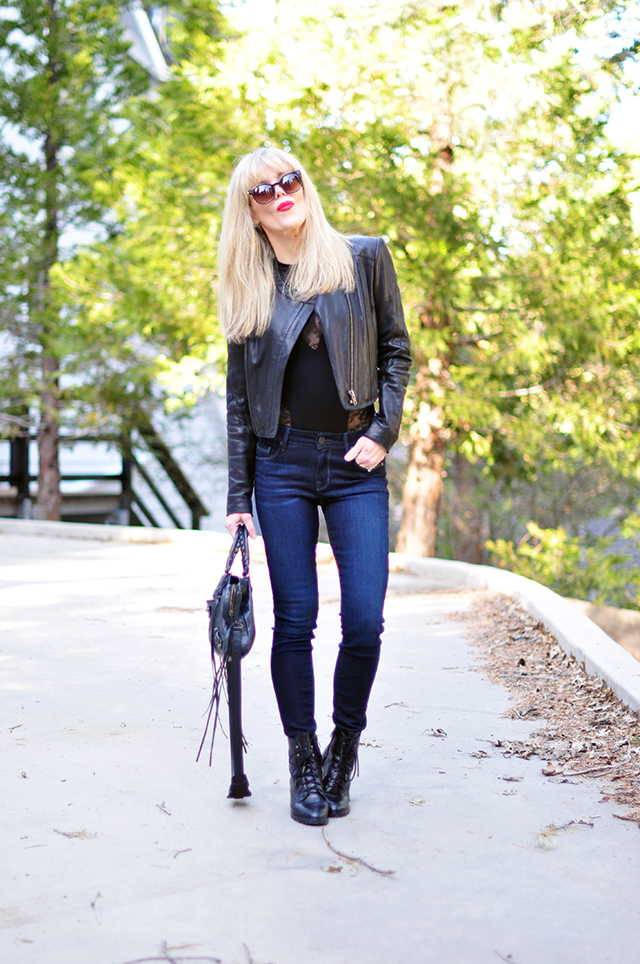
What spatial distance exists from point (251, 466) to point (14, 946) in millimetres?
1469

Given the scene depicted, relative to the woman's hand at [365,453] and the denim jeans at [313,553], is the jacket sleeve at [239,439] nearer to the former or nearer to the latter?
the denim jeans at [313,553]

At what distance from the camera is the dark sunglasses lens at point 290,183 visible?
2775 mm

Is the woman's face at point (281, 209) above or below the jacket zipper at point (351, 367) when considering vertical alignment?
above

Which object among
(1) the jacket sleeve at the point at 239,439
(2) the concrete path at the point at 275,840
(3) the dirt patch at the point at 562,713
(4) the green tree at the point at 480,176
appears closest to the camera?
(2) the concrete path at the point at 275,840

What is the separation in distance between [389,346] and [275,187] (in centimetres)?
57

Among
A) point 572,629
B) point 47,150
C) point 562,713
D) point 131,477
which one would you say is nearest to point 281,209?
point 562,713

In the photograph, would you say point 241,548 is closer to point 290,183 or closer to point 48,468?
point 290,183

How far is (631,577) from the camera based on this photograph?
969 cm

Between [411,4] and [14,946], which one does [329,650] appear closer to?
[14,946]

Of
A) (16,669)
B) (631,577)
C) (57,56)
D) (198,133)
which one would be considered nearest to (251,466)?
(16,669)

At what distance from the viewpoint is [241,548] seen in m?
2.87

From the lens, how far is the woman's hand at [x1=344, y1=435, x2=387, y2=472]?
8.95 feet

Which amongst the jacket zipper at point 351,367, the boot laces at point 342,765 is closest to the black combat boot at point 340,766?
the boot laces at point 342,765

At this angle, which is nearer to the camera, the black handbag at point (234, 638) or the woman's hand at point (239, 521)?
the black handbag at point (234, 638)
